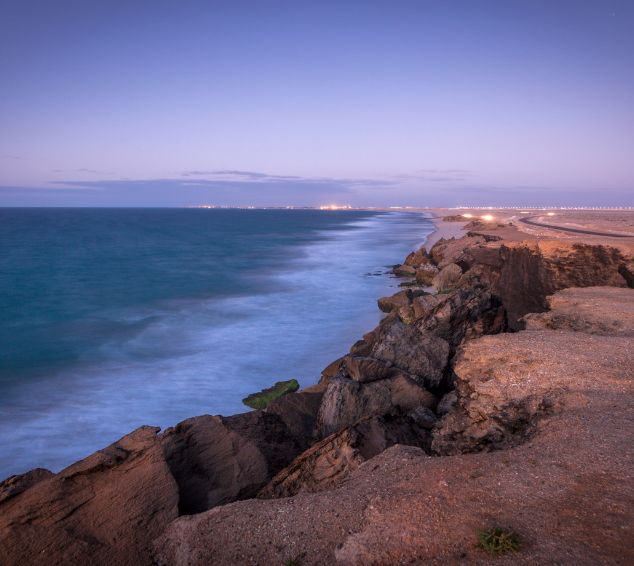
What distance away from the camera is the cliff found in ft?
17.2

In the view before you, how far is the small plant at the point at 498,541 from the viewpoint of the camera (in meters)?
4.71

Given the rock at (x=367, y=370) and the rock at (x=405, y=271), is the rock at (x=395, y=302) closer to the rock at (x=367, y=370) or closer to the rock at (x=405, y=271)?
the rock at (x=405, y=271)

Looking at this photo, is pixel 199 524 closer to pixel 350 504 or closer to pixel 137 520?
pixel 137 520

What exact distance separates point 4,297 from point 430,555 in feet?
125

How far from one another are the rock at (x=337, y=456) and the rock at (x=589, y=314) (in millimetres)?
4978

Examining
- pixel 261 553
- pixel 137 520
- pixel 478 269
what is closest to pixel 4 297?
pixel 478 269

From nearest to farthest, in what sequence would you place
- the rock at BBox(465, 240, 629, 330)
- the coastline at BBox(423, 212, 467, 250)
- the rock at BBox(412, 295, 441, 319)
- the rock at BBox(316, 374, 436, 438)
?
the rock at BBox(316, 374, 436, 438) < the rock at BBox(465, 240, 629, 330) < the rock at BBox(412, 295, 441, 319) < the coastline at BBox(423, 212, 467, 250)

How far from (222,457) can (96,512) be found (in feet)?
7.07

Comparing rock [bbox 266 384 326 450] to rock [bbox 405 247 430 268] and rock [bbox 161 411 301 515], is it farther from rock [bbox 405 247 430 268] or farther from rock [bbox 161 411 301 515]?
rock [bbox 405 247 430 268]

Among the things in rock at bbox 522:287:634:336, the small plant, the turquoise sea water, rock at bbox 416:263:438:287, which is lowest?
the turquoise sea water

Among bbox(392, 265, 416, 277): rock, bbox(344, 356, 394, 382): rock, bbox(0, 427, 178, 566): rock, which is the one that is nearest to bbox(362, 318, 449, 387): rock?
Answer: bbox(344, 356, 394, 382): rock

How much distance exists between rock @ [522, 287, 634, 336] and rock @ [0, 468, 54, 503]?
10.2 metres

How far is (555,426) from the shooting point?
677cm

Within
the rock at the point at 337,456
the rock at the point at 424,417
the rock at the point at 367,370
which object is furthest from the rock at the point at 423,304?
the rock at the point at 337,456
